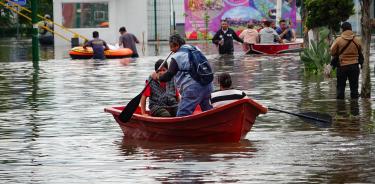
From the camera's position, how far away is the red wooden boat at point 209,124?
48.9ft

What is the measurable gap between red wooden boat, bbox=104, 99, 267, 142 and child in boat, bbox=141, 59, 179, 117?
0.42 m

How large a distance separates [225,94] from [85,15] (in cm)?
4688

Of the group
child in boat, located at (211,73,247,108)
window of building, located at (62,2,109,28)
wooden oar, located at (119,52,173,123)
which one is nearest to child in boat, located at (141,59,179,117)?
wooden oar, located at (119,52,173,123)

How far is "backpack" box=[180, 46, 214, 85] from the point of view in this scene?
51.5ft

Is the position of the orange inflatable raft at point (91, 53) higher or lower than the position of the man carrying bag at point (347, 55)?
lower

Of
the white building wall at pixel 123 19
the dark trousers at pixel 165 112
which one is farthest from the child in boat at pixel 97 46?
the dark trousers at pixel 165 112

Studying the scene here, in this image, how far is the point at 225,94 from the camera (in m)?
15.6

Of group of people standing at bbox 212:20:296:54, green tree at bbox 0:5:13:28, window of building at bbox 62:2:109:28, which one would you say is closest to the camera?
group of people standing at bbox 212:20:296:54

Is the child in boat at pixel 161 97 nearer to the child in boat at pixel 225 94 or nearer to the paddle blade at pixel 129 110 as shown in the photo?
the paddle blade at pixel 129 110

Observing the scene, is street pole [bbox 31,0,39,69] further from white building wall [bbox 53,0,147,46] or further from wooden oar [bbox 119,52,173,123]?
wooden oar [bbox 119,52,173,123]

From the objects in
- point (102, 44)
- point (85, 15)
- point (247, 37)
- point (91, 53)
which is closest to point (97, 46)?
point (102, 44)

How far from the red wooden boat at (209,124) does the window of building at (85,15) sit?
1799 inches

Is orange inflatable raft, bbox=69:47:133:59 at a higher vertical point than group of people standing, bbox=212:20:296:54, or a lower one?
lower

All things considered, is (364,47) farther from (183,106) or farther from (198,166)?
(198,166)
